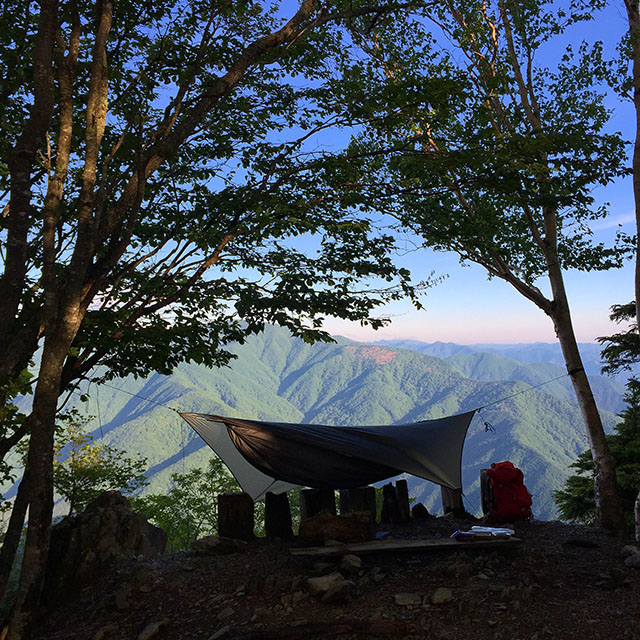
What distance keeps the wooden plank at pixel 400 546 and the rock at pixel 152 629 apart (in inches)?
54.9

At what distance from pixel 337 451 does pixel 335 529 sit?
113cm

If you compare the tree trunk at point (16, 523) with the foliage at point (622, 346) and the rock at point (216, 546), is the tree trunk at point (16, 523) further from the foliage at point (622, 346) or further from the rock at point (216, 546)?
the foliage at point (622, 346)

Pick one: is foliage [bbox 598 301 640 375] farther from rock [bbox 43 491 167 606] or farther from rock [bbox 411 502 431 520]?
rock [bbox 43 491 167 606]

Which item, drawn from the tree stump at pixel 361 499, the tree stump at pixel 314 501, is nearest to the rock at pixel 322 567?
the tree stump at pixel 314 501

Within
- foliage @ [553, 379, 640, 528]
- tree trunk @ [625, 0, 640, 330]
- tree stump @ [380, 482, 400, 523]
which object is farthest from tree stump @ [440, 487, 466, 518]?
foliage @ [553, 379, 640, 528]

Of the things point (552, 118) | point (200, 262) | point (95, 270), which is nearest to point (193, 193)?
point (200, 262)

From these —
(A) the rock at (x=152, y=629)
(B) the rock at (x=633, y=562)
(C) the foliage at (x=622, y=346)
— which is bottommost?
(A) the rock at (x=152, y=629)

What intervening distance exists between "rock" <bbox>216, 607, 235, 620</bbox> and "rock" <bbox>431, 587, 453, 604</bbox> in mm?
1843

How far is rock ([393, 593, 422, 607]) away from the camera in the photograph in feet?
14.8

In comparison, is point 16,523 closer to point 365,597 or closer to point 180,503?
point 365,597

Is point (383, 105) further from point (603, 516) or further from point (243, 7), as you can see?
point (603, 516)

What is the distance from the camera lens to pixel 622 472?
34.1ft

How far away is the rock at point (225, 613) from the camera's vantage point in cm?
457

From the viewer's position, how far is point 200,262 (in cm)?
694
